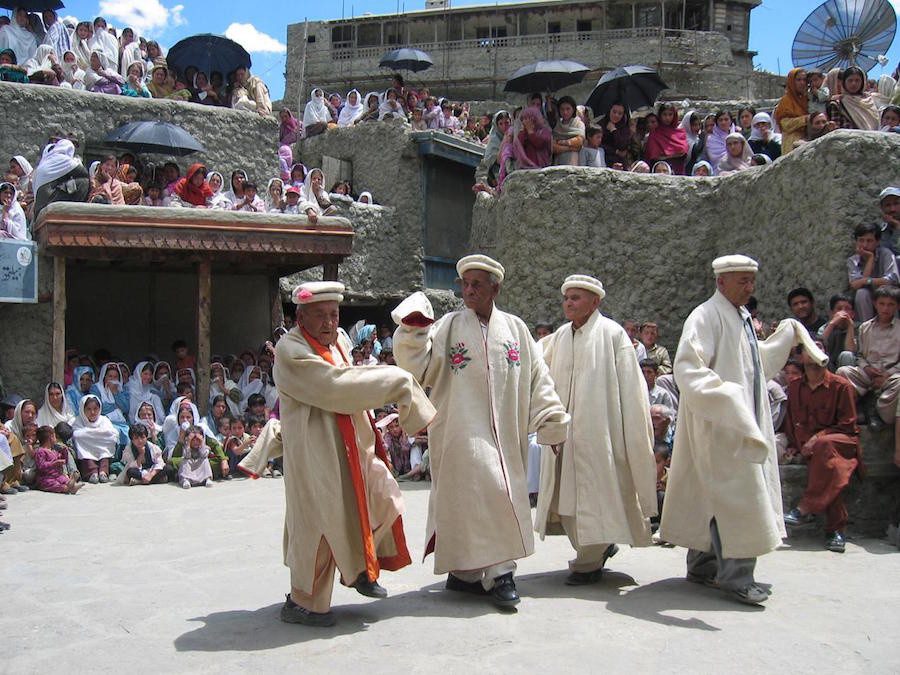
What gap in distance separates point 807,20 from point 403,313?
13.0 m

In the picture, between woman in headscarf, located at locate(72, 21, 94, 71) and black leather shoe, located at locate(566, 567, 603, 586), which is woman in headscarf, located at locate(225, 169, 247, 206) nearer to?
woman in headscarf, located at locate(72, 21, 94, 71)

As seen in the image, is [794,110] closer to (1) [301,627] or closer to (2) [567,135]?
(2) [567,135]

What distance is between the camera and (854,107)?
9.10 metres

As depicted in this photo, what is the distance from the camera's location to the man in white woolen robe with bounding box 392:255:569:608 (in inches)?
172

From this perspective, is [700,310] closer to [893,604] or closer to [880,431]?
[893,604]

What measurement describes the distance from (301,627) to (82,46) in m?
11.7

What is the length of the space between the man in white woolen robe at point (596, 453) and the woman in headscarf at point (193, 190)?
25.5ft

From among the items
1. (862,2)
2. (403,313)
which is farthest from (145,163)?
(862,2)

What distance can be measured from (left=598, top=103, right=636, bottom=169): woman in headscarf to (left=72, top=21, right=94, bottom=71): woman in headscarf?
25.0 feet

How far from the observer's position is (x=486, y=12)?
103ft

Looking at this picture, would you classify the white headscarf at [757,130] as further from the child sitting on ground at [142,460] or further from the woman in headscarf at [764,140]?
the child sitting on ground at [142,460]

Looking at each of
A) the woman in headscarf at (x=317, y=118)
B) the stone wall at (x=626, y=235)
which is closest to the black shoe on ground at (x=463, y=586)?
the stone wall at (x=626, y=235)

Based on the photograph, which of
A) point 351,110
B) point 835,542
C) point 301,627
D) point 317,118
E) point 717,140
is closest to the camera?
point 301,627

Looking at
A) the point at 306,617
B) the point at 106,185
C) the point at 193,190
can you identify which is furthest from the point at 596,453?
the point at 193,190
